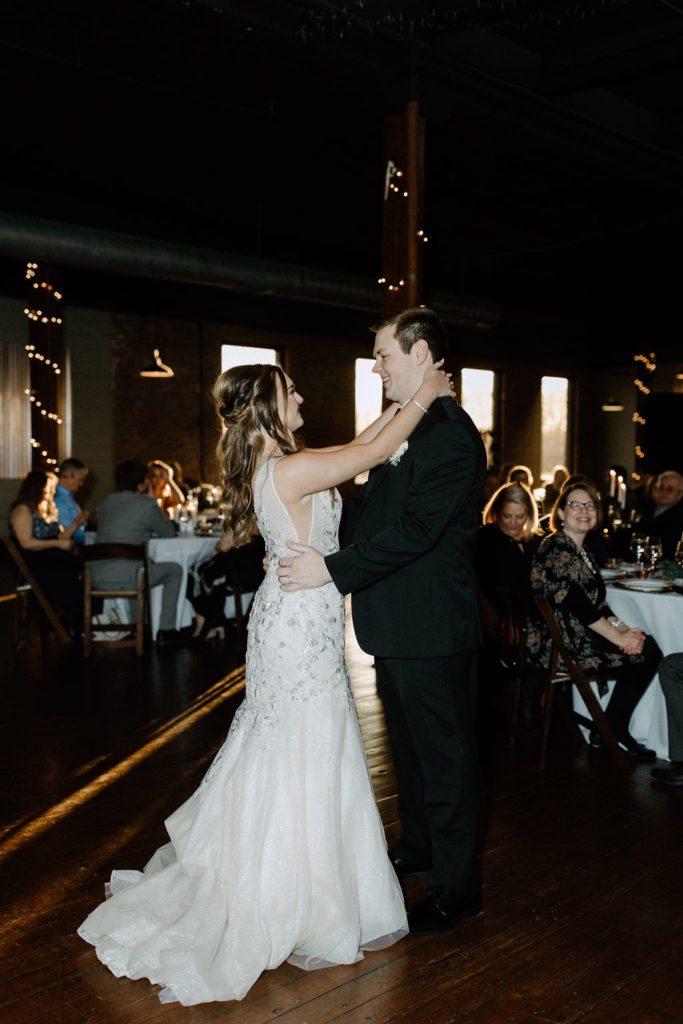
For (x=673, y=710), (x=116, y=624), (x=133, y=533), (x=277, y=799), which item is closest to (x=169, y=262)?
(x=133, y=533)

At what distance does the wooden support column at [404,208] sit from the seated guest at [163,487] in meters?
3.17

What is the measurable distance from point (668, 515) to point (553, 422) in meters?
12.2

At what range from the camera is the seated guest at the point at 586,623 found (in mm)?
3959

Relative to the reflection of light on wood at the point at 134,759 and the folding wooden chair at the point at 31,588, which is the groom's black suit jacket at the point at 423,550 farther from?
the folding wooden chair at the point at 31,588

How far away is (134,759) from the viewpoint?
4.11 meters

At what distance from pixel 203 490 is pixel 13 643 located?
2918 millimetres

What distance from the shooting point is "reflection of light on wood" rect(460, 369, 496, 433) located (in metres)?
16.6

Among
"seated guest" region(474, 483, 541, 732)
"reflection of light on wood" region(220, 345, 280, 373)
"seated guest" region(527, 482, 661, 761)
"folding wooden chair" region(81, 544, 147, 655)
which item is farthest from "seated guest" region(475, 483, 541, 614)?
"reflection of light on wood" region(220, 345, 280, 373)

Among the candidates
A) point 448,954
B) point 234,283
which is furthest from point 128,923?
point 234,283

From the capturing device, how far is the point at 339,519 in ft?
8.70

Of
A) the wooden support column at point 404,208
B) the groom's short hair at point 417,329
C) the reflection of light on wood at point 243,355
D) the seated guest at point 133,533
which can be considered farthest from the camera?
the reflection of light on wood at point 243,355

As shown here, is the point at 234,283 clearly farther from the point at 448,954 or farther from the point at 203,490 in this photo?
the point at 448,954

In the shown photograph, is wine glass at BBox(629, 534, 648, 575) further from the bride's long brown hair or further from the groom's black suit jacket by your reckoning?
the bride's long brown hair

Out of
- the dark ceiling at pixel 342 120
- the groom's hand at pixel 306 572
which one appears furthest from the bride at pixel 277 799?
the dark ceiling at pixel 342 120
